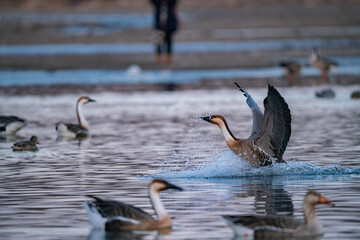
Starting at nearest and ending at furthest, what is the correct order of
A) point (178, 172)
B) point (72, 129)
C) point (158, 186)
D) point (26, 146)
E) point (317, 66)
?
point (158, 186) → point (178, 172) → point (26, 146) → point (72, 129) → point (317, 66)

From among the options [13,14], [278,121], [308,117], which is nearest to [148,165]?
[278,121]

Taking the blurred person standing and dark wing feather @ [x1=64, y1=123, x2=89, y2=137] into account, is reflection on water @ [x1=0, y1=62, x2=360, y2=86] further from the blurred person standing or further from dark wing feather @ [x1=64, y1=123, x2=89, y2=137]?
dark wing feather @ [x1=64, y1=123, x2=89, y2=137]

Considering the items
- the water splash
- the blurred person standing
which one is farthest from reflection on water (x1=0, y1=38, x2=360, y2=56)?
the water splash

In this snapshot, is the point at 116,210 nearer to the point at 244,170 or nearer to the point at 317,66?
the point at 244,170

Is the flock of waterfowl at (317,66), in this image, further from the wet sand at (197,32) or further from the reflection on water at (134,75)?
the reflection on water at (134,75)

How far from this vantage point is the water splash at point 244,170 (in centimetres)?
1402

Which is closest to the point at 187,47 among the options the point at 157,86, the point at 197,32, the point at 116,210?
the point at 197,32

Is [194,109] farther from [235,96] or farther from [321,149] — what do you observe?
[321,149]

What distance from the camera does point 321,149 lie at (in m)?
16.7

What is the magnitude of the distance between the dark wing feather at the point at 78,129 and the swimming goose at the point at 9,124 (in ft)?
3.48

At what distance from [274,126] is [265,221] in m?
4.26

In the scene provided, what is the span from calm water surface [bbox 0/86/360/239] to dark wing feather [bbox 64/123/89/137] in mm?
360

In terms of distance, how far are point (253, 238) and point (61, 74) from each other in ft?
94.0

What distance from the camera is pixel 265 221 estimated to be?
9.90 metres
